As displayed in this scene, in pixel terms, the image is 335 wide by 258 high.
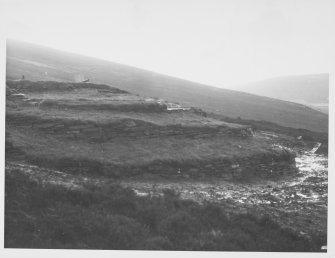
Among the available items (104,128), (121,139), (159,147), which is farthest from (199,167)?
(104,128)

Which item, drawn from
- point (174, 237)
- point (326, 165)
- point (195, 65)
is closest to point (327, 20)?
point (326, 165)

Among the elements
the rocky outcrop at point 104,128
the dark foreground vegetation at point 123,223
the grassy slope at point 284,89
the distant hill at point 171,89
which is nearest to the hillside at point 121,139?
the rocky outcrop at point 104,128

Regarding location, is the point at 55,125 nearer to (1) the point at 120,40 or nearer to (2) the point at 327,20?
(1) the point at 120,40

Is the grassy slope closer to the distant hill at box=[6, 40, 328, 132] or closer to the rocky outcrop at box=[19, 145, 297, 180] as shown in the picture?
the distant hill at box=[6, 40, 328, 132]

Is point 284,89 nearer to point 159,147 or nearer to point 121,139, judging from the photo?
point 159,147

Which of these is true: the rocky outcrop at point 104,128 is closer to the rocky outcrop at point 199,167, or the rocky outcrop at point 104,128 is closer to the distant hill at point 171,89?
the rocky outcrop at point 199,167
